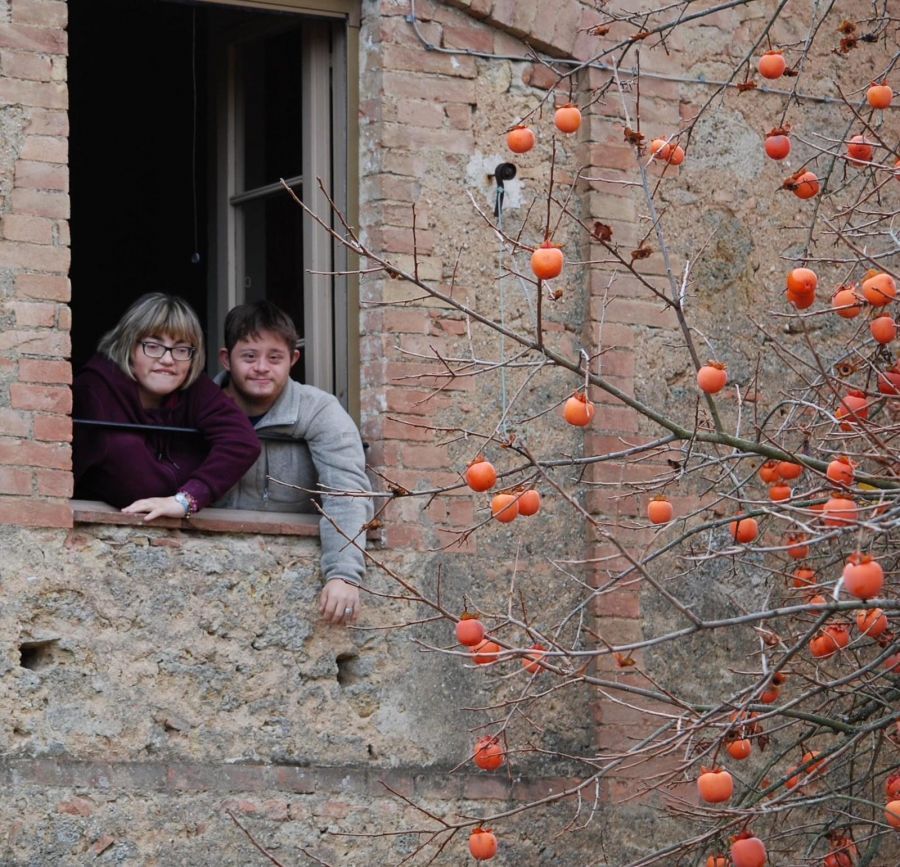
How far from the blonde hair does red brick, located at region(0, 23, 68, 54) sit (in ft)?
2.54

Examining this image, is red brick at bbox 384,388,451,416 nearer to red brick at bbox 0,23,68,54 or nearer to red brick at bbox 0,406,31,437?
red brick at bbox 0,406,31,437

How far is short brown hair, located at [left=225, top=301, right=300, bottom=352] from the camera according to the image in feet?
20.7

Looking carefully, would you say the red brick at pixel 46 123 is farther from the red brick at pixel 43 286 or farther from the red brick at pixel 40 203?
the red brick at pixel 43 286

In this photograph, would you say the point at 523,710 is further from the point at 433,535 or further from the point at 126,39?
the point at 126,39

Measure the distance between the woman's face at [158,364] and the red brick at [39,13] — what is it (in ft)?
3.04

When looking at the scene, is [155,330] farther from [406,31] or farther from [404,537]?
[406,31]

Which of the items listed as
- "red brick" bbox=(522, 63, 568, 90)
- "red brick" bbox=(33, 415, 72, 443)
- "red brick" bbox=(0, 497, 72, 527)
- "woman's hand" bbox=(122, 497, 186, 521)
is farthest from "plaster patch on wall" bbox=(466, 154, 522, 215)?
"red brick" bbox=(0, 497, 72, 527)

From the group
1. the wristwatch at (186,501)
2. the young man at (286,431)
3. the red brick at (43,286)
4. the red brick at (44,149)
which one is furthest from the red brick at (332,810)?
the red brick at (44,149)

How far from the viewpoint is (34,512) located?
18.7 ft

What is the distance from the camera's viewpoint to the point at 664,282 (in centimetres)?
682

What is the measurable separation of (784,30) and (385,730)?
2.76 metres

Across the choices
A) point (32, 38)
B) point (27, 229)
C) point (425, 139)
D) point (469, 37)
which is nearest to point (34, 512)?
point (27, 229)

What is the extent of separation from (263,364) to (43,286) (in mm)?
748

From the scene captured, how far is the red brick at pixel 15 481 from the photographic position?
5.68 m
